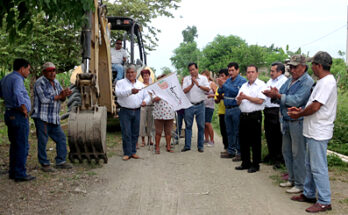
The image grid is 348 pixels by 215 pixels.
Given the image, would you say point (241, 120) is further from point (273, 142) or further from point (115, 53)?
point (115, 53)

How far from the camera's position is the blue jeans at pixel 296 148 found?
5336 mm

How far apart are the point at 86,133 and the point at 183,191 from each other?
6.28 ft

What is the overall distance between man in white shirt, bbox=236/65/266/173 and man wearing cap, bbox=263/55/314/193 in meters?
1.15

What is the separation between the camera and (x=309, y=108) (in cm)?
469

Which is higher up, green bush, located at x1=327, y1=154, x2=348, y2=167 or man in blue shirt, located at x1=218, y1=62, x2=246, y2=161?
man in blue shirt, located at x1=218, y1=62, x2=246, y2=161

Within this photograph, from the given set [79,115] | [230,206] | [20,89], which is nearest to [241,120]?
[230,206]

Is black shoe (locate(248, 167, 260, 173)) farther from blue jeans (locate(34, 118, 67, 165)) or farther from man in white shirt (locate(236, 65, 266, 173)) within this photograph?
blue jeans (locate(34, 118, 67, 165))

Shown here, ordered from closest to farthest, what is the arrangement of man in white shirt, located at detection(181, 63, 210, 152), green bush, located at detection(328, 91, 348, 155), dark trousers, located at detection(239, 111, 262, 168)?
dark trousers, located at detection(239, 111, 262, 168) < green bush, located at detection(328, 91, 348, 155) < man in white shirt, located at detection(181, 63, 210, 152)

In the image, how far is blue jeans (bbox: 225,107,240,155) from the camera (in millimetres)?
7723

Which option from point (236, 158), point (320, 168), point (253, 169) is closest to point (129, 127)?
point (236, 158)

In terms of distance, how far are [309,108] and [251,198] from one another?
4.89ft

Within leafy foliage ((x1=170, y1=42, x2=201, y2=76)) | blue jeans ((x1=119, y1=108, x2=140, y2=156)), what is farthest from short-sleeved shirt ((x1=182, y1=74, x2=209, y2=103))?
leafy foliage ((x1=170, y1=42, x2=201, y2=76))

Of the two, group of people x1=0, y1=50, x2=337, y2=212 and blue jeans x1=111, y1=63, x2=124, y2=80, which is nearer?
group of people x1=0, y1=50, x2=337, y2=212

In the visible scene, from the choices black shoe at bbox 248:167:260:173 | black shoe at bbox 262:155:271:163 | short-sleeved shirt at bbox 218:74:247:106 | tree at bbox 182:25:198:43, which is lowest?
black shoe at bbox 248:167:260:173
